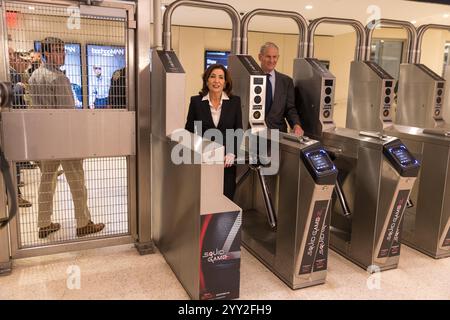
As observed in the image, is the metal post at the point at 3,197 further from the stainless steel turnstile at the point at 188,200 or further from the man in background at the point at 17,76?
the stainless steel turnstile at the point at 188,200

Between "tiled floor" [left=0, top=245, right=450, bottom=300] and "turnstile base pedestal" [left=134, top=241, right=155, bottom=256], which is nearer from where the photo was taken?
"tiled floor" [left=0, top=245, right=450, bottom=300]

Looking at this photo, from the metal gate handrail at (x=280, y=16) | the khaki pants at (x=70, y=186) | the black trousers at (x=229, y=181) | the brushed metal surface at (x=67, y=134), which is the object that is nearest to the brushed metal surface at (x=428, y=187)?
the metal gate handrail at (x=280, y=16)

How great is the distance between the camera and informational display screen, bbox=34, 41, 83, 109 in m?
2.69

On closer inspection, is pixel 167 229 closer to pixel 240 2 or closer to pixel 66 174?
pixel 66 174

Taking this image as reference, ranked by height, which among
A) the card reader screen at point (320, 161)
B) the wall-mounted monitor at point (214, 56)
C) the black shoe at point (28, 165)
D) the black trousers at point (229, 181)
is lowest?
the black trousers at point (229, 181)

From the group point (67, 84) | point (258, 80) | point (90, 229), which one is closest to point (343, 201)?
point (258, 80)

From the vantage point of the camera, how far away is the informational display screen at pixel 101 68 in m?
2.78

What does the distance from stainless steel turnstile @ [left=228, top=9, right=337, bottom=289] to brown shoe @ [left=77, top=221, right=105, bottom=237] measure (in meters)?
1.16

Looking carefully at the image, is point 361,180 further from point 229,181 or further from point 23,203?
point 23,203

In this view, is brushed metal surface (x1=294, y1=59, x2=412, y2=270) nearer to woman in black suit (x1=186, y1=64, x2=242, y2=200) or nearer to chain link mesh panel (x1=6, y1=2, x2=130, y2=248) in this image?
woman in black suit (x1=186, y1=64, x2=242, y2=200)

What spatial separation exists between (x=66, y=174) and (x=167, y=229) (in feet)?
2.82

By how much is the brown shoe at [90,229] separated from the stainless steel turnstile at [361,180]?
184cm

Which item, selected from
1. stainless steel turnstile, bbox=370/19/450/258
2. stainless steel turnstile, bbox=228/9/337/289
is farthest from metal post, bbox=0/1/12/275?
stainless steel turnstile, bbox=370/19/450/258

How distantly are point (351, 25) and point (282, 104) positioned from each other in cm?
A: 106
